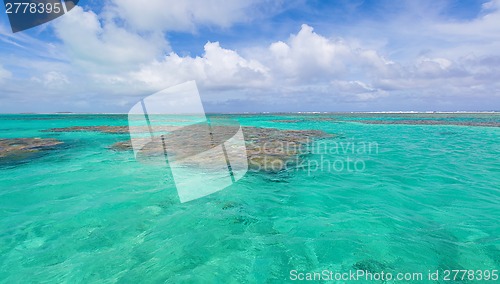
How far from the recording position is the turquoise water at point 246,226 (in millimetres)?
6541

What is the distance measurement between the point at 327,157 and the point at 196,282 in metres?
16.7

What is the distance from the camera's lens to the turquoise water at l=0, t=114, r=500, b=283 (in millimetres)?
6541

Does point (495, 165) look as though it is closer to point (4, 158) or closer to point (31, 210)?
point (31, 210)

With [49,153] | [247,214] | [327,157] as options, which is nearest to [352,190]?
[247,214]

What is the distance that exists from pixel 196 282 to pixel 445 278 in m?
6.11

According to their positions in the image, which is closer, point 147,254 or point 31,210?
point 147,254

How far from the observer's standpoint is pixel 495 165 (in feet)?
55.8

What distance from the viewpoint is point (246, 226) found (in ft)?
28.7

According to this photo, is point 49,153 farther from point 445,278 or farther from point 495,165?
point 495,165

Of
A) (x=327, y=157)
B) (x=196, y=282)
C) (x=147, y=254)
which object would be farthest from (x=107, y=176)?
(x=327, y=157)

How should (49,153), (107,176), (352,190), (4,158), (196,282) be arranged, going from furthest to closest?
1. (49,153)
2. (4,158)
3. (107,176)
4. (352,190)
5. (196,282)

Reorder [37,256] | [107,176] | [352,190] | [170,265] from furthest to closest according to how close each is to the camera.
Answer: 1. [107,176]
2. [352,190]
3. [37,256]
4. [170,265]

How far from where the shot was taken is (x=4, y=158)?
65.8ft

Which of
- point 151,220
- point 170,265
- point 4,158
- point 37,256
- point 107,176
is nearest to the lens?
point 170,265
